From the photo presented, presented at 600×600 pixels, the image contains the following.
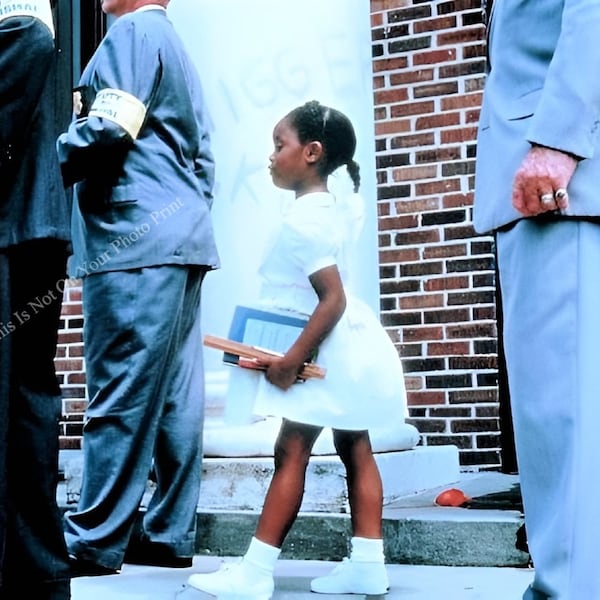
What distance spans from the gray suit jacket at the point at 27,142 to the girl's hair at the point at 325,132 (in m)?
0.86

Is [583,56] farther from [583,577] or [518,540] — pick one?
[518,540]

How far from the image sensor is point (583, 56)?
5.75 ft

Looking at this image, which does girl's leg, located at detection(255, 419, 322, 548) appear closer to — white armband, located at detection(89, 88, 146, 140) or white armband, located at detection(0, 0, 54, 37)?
white armband, located at detection(89, 88, 146, 140)

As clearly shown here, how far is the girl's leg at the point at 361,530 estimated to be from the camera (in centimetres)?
264

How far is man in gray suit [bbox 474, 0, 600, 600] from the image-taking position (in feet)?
5.58

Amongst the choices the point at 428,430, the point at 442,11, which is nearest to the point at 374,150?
the point at 442,11

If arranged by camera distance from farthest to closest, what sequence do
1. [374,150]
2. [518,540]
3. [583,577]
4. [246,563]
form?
[374,150] → [518,540] → [246,563] → [583,577]

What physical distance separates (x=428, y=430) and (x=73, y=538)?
6.26 feet

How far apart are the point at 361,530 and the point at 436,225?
1900 millimetres

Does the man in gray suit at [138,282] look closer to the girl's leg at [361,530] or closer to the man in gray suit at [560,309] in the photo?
the girl's leg at [361,530]

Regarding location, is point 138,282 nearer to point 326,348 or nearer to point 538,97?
point 326,348

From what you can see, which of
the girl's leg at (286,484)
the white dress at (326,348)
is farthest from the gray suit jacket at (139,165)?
the girl's leg at (286,484)

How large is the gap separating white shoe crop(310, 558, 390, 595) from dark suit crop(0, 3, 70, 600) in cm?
76

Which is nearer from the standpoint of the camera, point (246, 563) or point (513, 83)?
point (513, 83)
